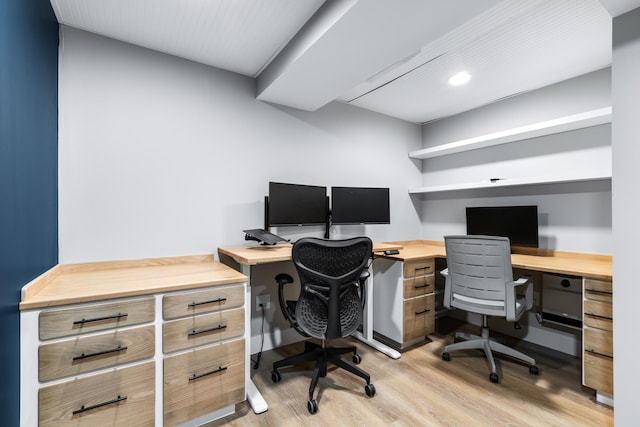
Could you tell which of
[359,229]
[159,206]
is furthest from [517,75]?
[159,206]

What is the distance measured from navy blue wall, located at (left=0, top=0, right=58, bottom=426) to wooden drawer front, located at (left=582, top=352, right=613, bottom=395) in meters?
3.05

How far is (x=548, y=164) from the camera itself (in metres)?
2.80

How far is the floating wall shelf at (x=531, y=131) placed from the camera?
230 cm

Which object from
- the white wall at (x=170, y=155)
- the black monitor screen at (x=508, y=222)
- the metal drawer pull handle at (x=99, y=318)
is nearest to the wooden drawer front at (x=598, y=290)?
the black monitor screen at (x=508, y=222)

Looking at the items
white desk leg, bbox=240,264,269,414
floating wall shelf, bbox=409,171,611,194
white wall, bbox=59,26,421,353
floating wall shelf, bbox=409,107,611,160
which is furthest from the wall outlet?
floating wall shelf, bbox=409,107,611,160

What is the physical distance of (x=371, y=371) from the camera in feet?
7.56

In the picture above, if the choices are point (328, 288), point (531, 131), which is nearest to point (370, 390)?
point (328, 288)

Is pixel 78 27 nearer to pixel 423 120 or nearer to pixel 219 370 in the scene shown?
pixel 219 370

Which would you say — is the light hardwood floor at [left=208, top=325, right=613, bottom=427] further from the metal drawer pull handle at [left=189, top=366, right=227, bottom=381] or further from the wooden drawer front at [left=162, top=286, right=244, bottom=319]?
the wooden drawer front at [left=162, top=286, right=244, bottom=319]

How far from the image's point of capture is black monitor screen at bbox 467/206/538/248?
9.05 ft

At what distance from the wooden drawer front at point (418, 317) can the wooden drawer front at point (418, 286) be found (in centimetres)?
5

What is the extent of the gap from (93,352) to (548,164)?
371 centimetres

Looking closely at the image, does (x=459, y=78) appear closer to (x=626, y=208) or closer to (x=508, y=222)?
(x=508, y=222)

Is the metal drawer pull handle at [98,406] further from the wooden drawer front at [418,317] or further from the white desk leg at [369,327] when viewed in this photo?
the wooden drawer front at [418,317]
